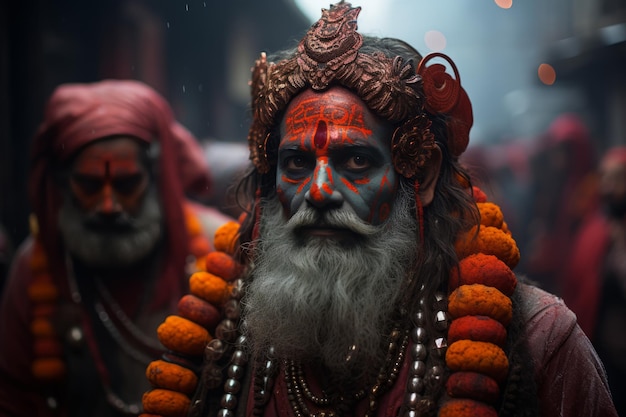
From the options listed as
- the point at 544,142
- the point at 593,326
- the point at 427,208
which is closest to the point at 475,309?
the point at 427,208

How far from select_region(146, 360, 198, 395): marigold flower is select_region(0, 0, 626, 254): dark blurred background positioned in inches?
94.6

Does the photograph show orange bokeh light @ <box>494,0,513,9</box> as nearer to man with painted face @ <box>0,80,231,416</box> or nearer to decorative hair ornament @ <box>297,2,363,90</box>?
man with painted face @ <box>0,80,231,416</box>

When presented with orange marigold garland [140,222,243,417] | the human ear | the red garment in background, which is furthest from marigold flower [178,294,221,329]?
the red garment in background

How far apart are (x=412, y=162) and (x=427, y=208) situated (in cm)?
19

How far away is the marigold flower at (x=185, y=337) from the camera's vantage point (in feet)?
8.73

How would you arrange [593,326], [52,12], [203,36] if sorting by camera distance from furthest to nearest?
[203,36]
[52,12]
[593,326]

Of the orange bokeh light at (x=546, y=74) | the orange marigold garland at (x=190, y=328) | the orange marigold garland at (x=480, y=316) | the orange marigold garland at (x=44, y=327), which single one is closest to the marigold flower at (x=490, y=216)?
the orange marigold garland at (x=480, y=316)

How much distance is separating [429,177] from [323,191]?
418 millimetres

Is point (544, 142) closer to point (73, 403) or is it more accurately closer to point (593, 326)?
point (593, 326)

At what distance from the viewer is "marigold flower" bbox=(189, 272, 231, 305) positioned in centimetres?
275

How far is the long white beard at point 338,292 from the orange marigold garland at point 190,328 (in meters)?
0.23

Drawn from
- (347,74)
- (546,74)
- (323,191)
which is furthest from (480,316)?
(546,74)

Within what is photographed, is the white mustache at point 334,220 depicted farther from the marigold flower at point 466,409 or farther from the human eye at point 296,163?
the marigold flower at point 466,409

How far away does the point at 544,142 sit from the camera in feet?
29.6
